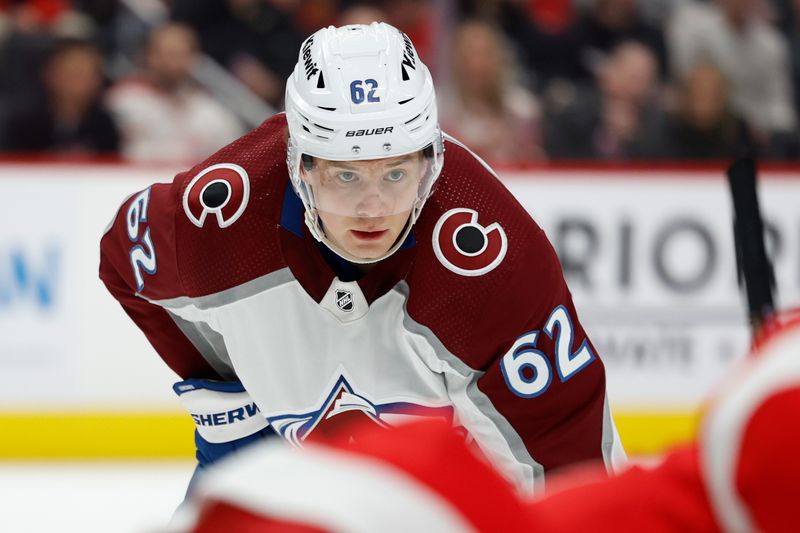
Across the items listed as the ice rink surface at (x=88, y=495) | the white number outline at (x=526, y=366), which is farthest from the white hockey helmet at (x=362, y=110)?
the ice rink surface at (x=88, y=495)

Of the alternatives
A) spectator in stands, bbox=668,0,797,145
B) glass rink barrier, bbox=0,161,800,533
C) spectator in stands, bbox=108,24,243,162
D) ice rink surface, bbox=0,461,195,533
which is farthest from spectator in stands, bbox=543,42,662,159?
ice rink surface, bbox=0,461,195,533

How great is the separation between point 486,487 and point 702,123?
419cm

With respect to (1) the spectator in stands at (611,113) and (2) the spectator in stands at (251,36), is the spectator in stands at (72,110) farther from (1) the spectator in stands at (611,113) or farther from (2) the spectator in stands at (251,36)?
Result: (1) the spectator in stands at (611,113)

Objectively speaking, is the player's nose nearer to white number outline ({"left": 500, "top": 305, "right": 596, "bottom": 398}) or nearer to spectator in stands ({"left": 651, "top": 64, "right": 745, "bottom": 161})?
white number outline ({"left": 500, "top": 305, "right": 596, "bottom": 398})

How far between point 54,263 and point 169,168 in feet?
1.65

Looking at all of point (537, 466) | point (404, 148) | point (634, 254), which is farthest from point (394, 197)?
point (634, 254)

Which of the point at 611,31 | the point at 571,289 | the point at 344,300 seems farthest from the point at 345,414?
the point at 611,31

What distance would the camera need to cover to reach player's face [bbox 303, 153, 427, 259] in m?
2.03

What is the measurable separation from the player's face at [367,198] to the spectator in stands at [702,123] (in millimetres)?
2786

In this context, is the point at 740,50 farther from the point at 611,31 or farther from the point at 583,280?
the point at 583,280

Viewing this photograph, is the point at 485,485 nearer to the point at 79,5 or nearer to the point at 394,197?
the point at 394,197

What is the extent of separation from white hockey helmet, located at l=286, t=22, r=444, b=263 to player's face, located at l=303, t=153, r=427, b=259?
1cm

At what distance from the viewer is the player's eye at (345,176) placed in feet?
6.82

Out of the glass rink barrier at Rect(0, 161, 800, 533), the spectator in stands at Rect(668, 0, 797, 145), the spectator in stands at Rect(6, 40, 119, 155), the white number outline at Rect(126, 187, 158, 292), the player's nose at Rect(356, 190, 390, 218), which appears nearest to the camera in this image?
the player's nose at Rect(356, 190, 390, 218)
